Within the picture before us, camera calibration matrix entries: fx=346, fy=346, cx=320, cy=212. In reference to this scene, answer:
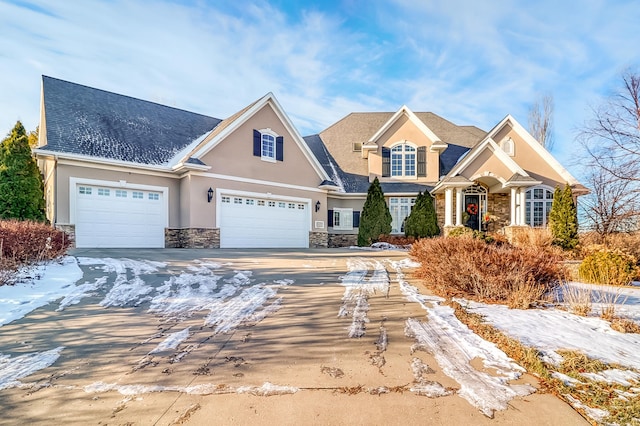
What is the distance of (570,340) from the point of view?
3777 millimetres

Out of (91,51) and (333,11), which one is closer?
(333,11)

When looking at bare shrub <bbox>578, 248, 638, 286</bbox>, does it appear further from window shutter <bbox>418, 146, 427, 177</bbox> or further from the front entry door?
window shutter <bbox>418, 146, 427, 177</bbox>

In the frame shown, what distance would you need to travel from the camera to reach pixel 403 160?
19.0 meters

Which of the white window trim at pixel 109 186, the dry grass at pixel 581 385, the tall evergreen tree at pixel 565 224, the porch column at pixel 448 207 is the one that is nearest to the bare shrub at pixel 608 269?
the tall evergreen tree at pixel 565 224

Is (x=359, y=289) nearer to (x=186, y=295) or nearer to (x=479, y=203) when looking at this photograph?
(x=186, y=295)

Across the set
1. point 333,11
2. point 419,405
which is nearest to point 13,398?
point 419,405

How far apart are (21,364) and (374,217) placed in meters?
14.7

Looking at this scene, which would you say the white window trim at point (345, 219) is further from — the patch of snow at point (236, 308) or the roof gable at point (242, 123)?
the patch of snow at point (236, 308)

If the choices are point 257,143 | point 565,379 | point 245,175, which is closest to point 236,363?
point 565,379

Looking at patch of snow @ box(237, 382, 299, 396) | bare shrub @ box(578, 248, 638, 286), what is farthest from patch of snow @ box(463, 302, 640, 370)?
bare shrub @ box(578, 248, 638, 286)

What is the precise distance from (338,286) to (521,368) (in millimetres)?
3568

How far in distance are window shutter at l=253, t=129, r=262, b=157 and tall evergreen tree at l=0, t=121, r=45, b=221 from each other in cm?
796

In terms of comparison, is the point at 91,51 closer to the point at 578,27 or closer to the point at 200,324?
the point at 200,324

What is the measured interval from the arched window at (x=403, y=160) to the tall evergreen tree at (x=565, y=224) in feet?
23.6
